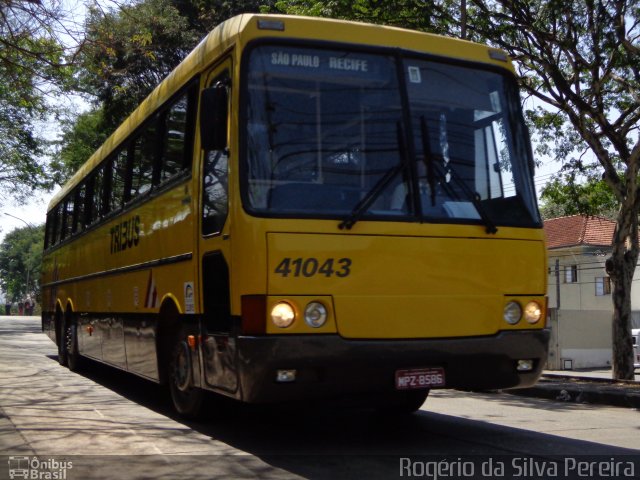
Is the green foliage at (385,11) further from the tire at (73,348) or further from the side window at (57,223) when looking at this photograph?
the tire at (73,348)

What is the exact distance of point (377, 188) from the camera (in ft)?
20.8

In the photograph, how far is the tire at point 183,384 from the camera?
25.1ft

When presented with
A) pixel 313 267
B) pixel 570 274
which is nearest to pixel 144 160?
pixel 313 267

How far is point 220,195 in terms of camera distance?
21.5 ft

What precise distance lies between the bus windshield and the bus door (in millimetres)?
269

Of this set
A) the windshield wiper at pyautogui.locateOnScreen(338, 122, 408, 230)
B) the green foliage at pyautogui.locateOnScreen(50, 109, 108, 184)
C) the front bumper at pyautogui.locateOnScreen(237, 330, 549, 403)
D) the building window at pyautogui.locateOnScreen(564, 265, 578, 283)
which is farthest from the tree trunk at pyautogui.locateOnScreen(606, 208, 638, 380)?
the building window at pyautogui.locateOnScreen(564, 265, 578, 283)

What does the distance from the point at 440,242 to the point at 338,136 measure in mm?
→ 1123

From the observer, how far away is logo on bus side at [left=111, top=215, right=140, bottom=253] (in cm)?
933

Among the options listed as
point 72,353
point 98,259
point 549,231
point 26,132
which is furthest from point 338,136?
point 549,231

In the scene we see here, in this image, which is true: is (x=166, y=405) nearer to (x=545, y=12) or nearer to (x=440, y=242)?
(x=440, y=242)

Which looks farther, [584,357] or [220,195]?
[584,357]

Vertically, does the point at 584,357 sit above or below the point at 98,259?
below

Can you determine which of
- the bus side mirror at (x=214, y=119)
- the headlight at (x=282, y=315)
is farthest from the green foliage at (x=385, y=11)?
the headlight at (x=282, y=315)

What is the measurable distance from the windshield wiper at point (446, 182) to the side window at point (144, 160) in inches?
135
